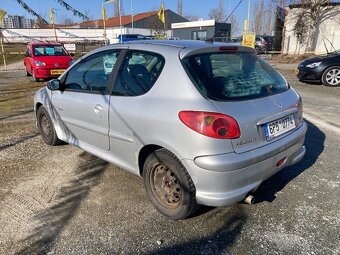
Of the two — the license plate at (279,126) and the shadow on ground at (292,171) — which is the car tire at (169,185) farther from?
the shadow on ground at (292,171)

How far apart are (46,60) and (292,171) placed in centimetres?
1114

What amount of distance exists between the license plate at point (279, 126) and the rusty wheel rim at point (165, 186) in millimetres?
950

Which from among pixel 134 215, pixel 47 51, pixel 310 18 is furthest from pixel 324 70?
pixel 310 18

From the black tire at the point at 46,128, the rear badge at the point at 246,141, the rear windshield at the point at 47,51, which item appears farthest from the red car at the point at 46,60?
the rear badge at the point at 246,141

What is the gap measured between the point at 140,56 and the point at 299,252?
92.9 inches

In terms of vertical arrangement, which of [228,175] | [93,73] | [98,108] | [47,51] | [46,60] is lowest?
[228,175]

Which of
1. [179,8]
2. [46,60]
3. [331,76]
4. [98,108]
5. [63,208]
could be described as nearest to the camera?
[63,208]

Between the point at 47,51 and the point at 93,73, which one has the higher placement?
the point at 47,51

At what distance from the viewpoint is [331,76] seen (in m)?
10.5

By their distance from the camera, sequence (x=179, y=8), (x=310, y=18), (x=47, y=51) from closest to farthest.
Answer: (x=47, y=51) → (x=310, y=18) → (x=179, y=8)

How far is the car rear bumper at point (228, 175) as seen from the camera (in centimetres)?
253

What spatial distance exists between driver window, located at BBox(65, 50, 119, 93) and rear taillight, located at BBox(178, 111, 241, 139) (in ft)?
4.43

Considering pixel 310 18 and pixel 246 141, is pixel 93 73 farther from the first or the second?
pixel 310 18

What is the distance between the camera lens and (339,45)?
73.2 ft
